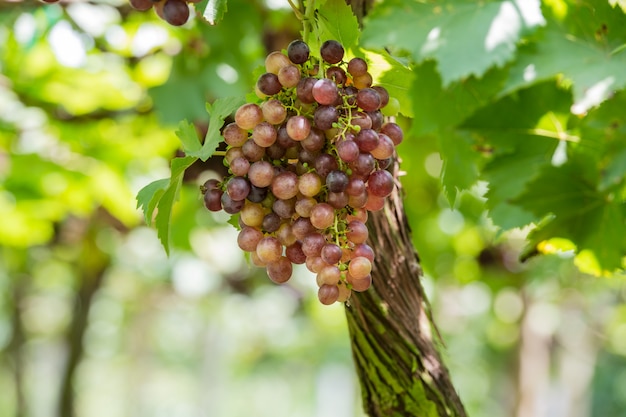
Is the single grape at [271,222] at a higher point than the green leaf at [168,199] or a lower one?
higher

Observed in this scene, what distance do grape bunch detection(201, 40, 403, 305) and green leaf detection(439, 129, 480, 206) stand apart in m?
0.06

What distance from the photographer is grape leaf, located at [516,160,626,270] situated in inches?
23.6

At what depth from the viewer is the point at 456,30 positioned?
0.55 meters

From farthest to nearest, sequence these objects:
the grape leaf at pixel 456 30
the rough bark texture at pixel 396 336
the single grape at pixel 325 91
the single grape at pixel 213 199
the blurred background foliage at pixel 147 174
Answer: the blurred background foliage at pixel 147 174
the rough bark texture at pixel 396 336
the single grape at pixel 213 199
the single grape at pixel 325 91
the grape leaf at pixel 456 30

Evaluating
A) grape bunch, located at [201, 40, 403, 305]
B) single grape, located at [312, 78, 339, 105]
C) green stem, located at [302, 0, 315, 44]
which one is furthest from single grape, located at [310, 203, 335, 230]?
green stem, located at [302, 0, 315, 44]

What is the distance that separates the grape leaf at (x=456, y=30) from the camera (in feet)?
1.74

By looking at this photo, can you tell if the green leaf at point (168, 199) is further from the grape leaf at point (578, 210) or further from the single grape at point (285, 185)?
the grape leaf at point (578, 210)

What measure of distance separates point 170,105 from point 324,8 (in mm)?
1571

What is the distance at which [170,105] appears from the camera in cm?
227

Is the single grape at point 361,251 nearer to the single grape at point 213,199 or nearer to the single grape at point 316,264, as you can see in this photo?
the single grape at point 316,264

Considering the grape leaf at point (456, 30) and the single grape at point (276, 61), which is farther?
the single grape at point (276, 61)

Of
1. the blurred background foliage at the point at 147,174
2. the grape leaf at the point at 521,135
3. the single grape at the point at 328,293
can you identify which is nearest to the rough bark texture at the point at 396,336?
the blurred background foliage at the point at 147,174

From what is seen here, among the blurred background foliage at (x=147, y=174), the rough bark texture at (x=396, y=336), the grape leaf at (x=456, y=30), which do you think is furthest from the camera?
the blurred background foliage at (x=147, y=174)

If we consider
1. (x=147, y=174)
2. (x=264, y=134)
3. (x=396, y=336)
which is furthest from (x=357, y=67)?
(x=147, y=174)
